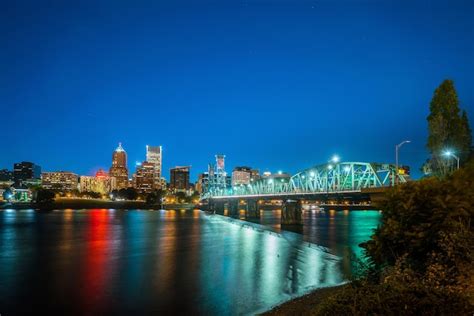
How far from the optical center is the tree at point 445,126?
198 feet

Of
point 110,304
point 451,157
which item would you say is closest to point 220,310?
point 110,304

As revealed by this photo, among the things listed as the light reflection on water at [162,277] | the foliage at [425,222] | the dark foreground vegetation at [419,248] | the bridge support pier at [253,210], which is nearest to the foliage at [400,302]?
the dark foreground vegetation at [419,248]

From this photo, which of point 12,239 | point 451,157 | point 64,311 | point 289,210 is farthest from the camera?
point 289,210

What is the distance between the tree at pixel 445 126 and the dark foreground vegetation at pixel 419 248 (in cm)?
4925

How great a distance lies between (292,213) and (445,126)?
56.9 meters

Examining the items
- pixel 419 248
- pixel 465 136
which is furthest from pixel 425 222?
pixel 465 136

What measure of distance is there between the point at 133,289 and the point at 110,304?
14.5 feet

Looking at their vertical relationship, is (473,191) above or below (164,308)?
above

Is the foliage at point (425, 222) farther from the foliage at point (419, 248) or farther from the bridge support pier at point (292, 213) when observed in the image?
the bridge support pier at point (292, 213)

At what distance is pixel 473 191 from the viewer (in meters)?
13.7

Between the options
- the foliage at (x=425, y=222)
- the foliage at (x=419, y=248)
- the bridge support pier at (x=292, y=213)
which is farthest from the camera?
the bridge support pier at (x=292, y=213)

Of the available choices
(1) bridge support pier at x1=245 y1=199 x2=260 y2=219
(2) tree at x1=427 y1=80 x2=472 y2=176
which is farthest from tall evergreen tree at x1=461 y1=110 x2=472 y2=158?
(1) bridge support pier at x1=245 y1=199 x2=260 y2=219

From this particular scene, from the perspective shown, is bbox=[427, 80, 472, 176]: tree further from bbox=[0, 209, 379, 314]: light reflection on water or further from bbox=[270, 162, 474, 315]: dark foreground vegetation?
bbox=[270, 162, 474, 315]: dark foreground vegetation

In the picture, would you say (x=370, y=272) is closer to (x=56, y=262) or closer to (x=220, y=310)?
(x=220, y=310)
